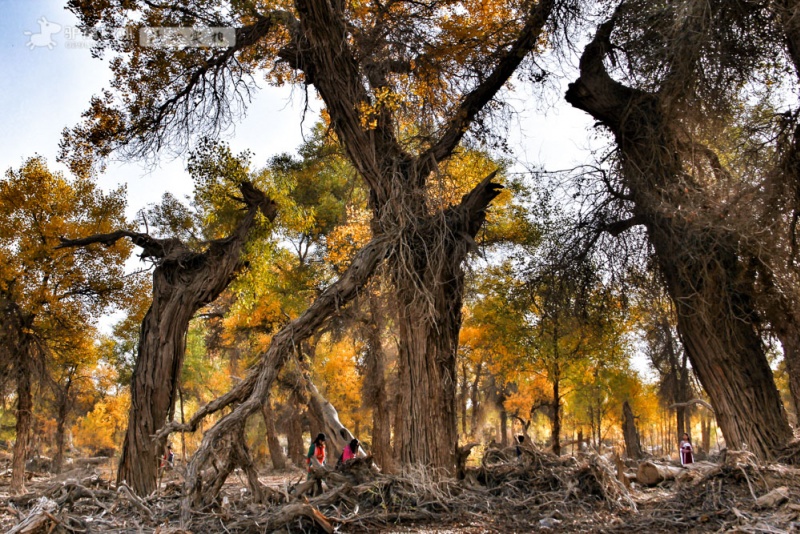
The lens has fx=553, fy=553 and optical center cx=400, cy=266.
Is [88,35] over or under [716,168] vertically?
over

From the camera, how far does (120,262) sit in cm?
1516

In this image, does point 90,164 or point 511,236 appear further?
point 511,236

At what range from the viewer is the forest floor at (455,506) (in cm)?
467

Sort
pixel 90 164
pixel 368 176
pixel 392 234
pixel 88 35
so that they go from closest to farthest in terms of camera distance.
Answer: pixel 392 234
pixel 368 176
pixel 88 35
pixel 90 164

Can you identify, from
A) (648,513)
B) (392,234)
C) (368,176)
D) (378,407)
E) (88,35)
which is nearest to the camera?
(648,513)

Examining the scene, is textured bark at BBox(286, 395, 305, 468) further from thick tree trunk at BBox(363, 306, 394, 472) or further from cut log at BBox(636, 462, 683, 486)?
cut log at BBox(636, 462, 683, 486)

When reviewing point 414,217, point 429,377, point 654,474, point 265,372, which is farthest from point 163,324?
point 654,474

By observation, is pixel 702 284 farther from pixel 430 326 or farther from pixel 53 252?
pixel 53 252

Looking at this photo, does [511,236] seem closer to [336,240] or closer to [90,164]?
[336,240]

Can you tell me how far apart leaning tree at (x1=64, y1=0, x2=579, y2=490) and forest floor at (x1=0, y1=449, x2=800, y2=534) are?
0.73 m

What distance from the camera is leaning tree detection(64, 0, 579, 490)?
6.84m

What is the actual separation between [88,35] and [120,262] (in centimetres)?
789

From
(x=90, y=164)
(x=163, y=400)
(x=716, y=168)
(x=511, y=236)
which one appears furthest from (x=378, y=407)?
(x=716, y=168)

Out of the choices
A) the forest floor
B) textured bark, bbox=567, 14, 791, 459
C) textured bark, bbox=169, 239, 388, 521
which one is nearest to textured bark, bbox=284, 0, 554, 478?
textured bark, bbox=169, 239, 388, 521
